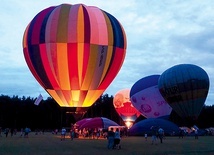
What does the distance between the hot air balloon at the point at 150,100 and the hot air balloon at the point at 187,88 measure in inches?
163

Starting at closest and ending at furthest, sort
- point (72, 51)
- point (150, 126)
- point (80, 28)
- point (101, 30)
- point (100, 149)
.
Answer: point (100, 149)
point (72, 51)
point (80, 28)
point (101, 30)
point (150, 126)

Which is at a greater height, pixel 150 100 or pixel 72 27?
pixel 72 27

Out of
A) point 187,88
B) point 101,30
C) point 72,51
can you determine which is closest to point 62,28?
point 72,51

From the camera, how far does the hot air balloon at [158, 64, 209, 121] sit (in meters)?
30.5

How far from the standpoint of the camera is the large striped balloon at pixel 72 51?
23109mm

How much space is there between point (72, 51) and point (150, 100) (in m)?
15.3

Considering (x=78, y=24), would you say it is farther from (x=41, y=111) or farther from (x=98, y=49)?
(x=41, y=111)

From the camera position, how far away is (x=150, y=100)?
3619 cm

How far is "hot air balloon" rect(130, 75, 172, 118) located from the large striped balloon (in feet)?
41.9

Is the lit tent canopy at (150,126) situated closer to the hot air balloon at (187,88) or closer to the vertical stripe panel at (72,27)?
the hot air balloon at (187,88)

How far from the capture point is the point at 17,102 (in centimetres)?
7400

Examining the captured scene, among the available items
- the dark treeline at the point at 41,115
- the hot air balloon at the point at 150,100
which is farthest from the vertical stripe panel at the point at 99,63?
the dark treeline at the point at 41,115

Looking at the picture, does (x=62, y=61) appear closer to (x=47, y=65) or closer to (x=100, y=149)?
(x=47, y=65)

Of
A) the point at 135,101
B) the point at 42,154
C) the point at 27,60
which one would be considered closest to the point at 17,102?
the point at 135,101
